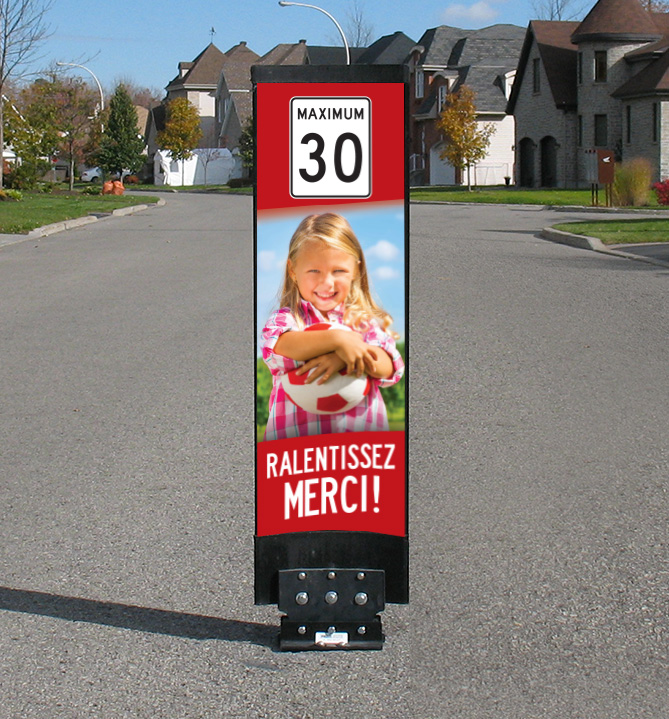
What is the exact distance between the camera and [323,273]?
347 cm

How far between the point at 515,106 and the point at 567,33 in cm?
459

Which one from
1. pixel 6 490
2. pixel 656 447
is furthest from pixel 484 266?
pixel 6 490

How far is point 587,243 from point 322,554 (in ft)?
57.6

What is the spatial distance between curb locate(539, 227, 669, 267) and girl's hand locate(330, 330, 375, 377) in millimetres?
14083

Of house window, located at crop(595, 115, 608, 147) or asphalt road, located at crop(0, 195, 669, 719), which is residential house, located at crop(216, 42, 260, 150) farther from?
asphalt road, located at crop(0, 195, 669, 719)

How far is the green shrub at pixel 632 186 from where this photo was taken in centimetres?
3444

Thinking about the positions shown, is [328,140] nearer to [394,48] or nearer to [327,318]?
[327,318]

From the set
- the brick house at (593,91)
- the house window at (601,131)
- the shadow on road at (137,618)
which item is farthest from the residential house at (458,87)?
the shadow on road at (137,618)

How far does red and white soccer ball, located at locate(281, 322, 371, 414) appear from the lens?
352 cm

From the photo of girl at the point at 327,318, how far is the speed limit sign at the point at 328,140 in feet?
0.45

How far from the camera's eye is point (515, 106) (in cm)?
5866

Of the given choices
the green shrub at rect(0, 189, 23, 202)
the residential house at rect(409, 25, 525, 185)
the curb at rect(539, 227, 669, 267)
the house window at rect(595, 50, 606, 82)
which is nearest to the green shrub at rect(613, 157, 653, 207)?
the curb at rect(539, 227, 669, 267)

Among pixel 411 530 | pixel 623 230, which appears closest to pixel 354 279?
pixel 411 530

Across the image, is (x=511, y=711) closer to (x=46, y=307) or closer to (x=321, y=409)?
(x=321, y=409)
